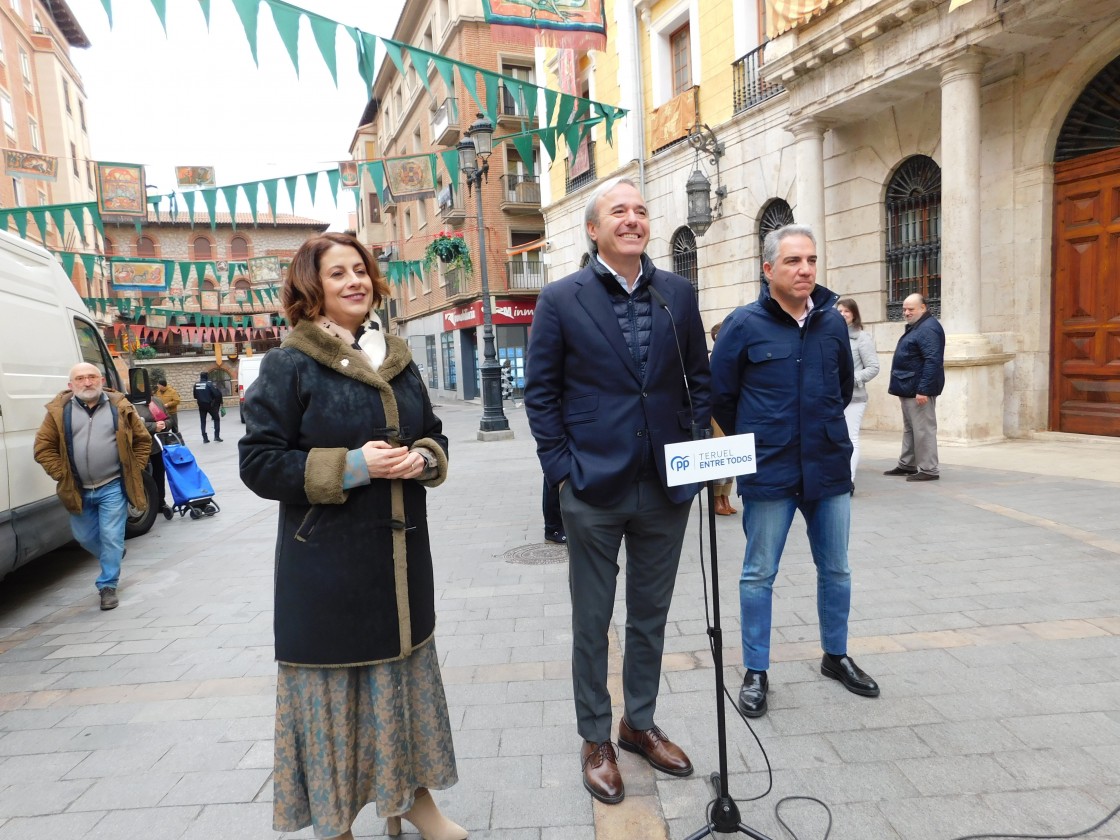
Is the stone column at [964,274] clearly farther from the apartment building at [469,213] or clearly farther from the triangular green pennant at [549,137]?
the apartment building at [469,213]

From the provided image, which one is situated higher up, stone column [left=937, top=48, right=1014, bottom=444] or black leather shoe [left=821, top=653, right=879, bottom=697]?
stone column [left=937, top=48, right=1014, bottom=444]

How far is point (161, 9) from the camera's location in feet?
16.3

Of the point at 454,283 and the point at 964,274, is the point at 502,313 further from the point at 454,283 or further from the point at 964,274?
the point at 964,274

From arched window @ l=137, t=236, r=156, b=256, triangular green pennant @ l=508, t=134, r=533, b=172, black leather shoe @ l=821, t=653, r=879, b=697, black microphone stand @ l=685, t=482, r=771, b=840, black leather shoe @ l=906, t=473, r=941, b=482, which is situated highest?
arched window @ l=137, t=236, r=156, b=256

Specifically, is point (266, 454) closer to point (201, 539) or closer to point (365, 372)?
point (365, 372)

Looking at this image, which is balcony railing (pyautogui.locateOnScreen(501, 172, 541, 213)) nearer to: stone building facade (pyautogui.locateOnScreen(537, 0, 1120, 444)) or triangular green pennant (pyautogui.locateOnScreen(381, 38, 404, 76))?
stone building facade (pyautogui.locateOnScreen(537, 0, 1120, 444))

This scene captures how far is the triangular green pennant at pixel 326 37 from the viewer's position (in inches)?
229

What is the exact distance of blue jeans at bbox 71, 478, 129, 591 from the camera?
5023mm

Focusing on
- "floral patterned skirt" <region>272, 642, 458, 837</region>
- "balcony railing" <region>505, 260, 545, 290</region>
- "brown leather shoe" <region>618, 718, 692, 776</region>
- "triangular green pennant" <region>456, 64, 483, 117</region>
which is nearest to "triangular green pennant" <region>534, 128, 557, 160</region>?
"triangular green pennant" <region>456, 64, 483, 117</region>

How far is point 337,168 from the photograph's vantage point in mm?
9531

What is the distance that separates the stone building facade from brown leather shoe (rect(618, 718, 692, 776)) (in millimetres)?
7757

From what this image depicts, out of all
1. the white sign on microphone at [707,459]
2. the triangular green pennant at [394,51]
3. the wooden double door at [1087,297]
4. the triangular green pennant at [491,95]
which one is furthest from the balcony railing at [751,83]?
the white sign on microphone at [707,459]

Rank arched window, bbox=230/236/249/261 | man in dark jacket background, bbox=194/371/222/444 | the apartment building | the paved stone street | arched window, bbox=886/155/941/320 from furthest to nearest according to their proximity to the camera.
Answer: arched window, bbox=230/236/249/261, the apartment building, man in dark jacket background, bbox=194/371/222/444, arched window, bbox=886/155/941/320, the paved stone street

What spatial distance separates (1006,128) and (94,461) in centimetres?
1078
